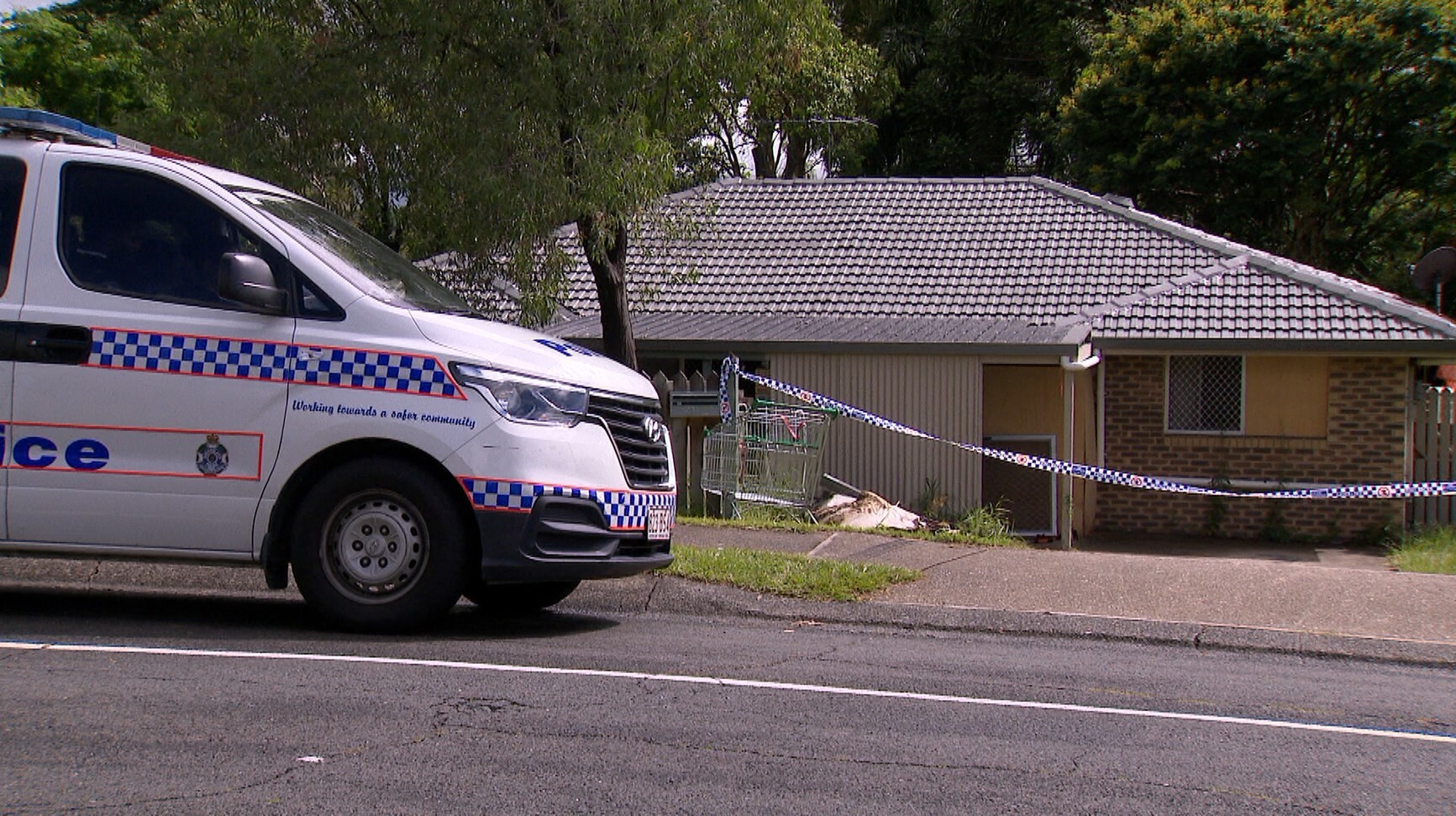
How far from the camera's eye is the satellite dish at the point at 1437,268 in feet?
56.1

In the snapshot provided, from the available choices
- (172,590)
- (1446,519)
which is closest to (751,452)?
(172,590)

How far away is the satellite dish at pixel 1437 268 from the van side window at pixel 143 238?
15474 mm

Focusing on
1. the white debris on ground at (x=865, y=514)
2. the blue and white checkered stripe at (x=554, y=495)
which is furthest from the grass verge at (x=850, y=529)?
the blue and white checkered stripe at (x=554, y=495)

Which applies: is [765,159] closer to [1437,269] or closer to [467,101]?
[1437,269]

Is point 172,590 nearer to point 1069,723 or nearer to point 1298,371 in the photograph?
point 1069,723

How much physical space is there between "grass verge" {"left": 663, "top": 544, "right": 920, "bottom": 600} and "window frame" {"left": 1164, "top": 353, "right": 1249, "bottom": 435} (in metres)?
8.37

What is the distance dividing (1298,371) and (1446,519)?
237 centimetres

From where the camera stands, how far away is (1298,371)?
51.2ft

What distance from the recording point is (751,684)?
5840 mm

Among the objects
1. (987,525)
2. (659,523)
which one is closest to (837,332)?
(987,525)

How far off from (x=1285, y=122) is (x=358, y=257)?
810 inches

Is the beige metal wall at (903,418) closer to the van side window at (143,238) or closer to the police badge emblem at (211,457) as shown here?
the van side window at (143,238)

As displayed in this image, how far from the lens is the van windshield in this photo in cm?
649

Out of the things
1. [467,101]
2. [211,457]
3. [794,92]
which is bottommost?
[211,457]
